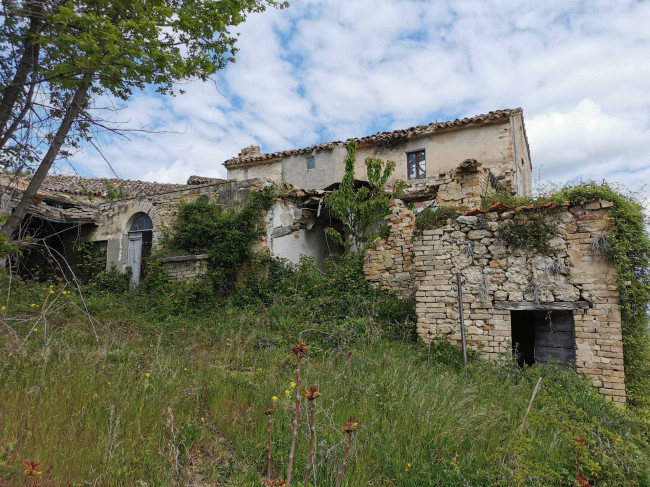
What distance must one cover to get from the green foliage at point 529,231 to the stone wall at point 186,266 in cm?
705

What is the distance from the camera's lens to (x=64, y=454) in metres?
2.80

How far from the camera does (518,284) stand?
6.40 meters

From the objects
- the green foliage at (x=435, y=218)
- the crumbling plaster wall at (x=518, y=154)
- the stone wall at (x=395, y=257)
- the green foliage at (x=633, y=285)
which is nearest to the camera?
the green foliage at (x=633, y=285)

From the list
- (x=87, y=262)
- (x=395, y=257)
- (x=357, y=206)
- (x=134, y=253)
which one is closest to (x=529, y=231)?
(x=395, y=257)

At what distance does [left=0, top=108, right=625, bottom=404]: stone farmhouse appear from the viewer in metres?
5.98

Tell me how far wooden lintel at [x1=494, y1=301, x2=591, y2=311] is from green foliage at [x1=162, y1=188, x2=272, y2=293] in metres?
6.38

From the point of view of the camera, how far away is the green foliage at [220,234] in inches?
402

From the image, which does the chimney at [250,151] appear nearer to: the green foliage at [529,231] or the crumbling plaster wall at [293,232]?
the crumbling plaster wall at [293,232]

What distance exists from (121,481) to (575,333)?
243 inches

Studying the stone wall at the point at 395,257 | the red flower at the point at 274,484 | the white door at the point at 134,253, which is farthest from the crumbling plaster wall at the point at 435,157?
the red flower at the point at 274,484

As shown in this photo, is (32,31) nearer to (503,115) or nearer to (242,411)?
(242,411)

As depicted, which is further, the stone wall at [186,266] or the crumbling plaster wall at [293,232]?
the crumbling plaster wall at [293,232]

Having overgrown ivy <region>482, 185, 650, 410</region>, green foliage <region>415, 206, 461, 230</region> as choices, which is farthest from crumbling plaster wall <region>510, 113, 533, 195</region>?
overgrown ivy <region>482, 185, 650, 410</region>

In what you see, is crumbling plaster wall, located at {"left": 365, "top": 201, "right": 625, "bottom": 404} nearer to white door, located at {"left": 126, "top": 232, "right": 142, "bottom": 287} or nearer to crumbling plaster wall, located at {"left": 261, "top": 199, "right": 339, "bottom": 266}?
crumbling plaster wall, located at {"left": 261, "top": 199, "right": 339, "bottom": 266}
